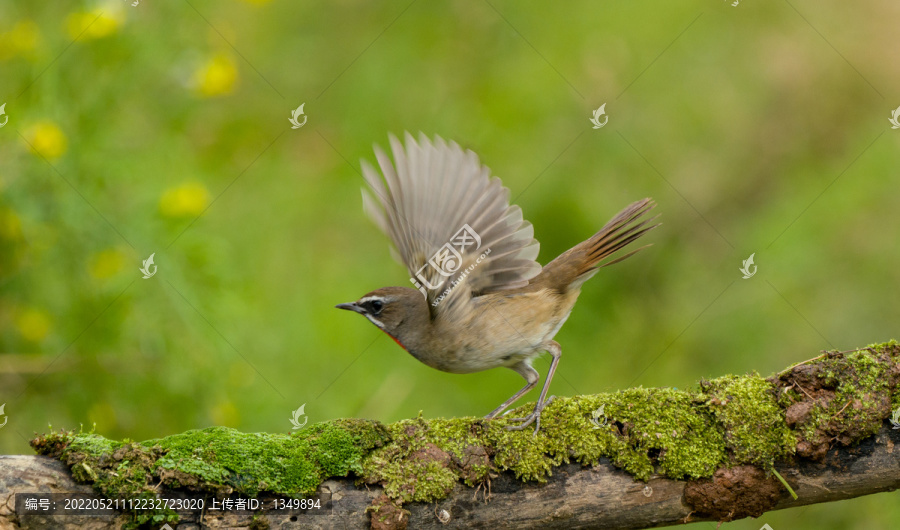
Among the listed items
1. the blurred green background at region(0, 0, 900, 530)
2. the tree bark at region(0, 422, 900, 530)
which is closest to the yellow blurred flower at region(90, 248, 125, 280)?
the blurred green background at region(0, 0, 900, 530)

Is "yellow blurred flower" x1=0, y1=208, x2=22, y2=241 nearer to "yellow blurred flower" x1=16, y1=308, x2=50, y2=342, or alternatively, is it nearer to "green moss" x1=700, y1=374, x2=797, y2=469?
"yellow blurred flower" x1=16, y1=308, x2=50, y2=342

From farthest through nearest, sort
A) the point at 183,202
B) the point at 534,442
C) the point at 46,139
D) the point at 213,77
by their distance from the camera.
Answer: the point at 213,77
the point at 183,202
the point at 46,139
the point at 534,442

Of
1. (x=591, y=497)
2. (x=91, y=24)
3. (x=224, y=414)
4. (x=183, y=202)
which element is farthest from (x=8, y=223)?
(x=591, y=497)

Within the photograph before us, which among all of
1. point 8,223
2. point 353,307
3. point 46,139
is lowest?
point 353,307

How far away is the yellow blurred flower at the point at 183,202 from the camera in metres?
4.99

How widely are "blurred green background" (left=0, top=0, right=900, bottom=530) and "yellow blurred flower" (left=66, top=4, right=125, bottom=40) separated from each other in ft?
0.06

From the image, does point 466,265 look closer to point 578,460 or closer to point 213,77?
point 578,460

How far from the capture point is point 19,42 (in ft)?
16.1

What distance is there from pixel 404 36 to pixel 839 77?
4711 mm

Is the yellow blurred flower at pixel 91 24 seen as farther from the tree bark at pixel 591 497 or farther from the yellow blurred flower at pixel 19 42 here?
the tree bark at pixel 591 497

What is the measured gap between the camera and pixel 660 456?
3506 mm

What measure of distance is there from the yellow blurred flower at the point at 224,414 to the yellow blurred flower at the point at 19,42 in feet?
8.23

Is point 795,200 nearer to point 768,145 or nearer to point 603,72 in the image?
point 768,145

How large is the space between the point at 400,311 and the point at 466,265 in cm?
53
